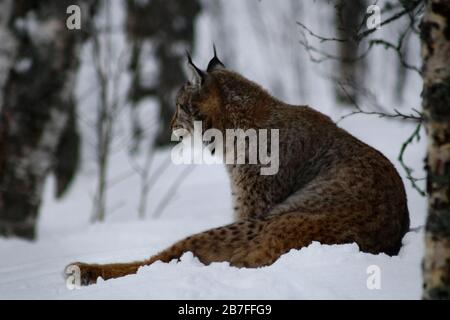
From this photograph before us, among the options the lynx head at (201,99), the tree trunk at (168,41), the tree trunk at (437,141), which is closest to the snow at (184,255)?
the tree trunk at (437,141)

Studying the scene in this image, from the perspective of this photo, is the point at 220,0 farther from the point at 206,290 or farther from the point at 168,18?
the point at 206,290

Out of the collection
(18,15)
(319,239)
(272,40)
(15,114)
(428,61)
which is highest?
(272,40)

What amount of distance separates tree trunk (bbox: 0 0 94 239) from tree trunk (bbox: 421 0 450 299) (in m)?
5.78

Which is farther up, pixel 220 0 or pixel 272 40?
pixel 220 0

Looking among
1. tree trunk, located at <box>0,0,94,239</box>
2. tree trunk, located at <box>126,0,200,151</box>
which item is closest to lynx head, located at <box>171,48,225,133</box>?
tree trunk, located at <box>0,0,94,239</box>

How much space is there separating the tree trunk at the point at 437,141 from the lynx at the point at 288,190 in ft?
3.74

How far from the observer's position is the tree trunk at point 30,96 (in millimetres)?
7828

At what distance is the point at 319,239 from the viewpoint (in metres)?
3.92

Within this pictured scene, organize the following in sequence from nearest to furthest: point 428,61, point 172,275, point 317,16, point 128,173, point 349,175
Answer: point 428,61 → point 172,275 → point 349,175 → point 128,173 → point 317,16

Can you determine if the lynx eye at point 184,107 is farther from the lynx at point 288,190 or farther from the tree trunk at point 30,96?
the tree trunk at point 30,96

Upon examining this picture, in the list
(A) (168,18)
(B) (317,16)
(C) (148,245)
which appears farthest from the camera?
(B) (317,16)

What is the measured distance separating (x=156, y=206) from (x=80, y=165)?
476 centimetres

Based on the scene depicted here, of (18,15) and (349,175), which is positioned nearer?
(349,175)

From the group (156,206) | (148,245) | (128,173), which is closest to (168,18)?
(128,173)
